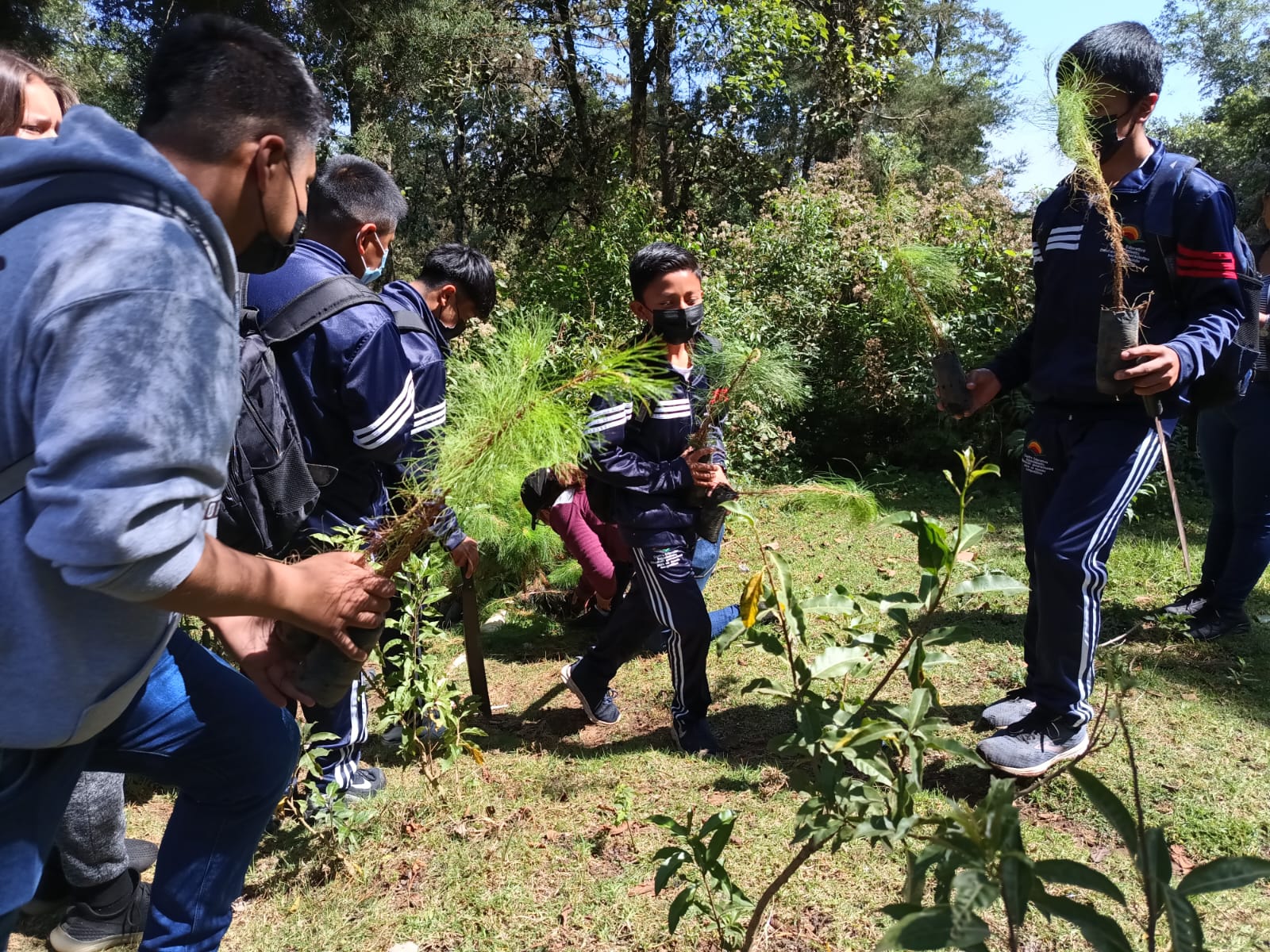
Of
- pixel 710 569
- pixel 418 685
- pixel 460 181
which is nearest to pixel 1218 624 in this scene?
pixel 710 569

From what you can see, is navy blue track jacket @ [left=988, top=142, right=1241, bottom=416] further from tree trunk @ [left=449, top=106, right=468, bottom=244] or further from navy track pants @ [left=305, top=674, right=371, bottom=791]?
tree trunk @ [left=449, top=106, right=468, bottom=244]

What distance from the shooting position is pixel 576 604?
473 cm

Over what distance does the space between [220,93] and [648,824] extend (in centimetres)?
230

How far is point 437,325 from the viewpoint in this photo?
333cm

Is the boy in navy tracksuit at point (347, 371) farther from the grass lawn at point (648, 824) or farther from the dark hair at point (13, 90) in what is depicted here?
the dark hair at point (13, 90)

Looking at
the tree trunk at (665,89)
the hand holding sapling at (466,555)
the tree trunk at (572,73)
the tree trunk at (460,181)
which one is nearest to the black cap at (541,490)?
the hand holding sapling at (466,555)

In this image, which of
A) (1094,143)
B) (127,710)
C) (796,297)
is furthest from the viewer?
(796,297)

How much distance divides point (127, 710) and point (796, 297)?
22.6ft

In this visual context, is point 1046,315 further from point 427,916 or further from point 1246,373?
point 427,916

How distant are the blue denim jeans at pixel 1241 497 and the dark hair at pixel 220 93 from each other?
374cm

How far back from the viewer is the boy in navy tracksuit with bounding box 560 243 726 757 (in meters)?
3.05

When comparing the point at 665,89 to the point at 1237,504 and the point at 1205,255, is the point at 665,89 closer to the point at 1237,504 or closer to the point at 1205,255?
the point at 1237,504

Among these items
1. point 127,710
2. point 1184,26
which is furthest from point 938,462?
point 1184,26

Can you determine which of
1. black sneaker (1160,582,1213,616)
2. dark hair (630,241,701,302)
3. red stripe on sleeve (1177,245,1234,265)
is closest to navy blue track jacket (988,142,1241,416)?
Answer: red stripe on sleeve (1177,245,1234,265)
